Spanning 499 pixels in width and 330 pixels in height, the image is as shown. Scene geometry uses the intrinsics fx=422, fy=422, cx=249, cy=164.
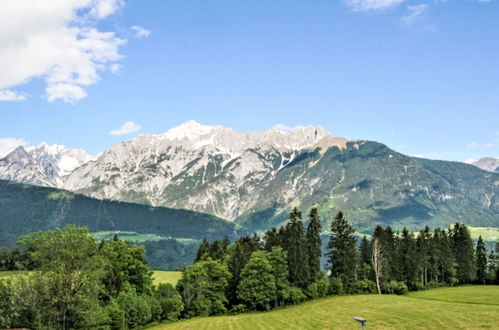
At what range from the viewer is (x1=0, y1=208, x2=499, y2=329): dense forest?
66312mm

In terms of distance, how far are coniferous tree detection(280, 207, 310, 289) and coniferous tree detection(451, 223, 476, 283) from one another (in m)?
48.8

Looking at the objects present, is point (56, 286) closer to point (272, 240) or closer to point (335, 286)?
point (272, 240)

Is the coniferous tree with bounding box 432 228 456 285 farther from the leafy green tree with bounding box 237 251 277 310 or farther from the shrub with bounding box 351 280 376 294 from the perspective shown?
the leafy green tree with bounding box 237 251 277 310

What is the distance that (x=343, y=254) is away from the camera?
105 meters

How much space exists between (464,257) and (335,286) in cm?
4765

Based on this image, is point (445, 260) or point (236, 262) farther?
point (445, 260)

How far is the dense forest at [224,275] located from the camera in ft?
218

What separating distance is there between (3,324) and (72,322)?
10.8m

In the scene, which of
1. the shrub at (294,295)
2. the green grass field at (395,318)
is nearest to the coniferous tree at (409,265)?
the shrub at (294,295)

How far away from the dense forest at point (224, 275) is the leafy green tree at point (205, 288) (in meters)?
0.25

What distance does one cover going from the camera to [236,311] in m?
102

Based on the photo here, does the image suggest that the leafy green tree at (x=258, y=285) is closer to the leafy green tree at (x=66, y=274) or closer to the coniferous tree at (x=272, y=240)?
the coniferous tree at (x=272, y=240)

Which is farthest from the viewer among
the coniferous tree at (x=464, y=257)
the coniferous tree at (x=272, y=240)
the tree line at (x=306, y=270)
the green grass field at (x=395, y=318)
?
the coniferous tree at (x=464, y=257)

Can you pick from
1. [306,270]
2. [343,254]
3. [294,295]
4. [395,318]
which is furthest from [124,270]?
[395,318]
